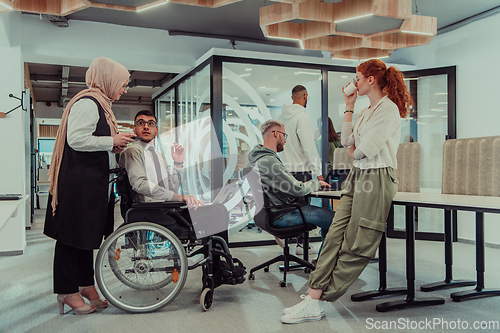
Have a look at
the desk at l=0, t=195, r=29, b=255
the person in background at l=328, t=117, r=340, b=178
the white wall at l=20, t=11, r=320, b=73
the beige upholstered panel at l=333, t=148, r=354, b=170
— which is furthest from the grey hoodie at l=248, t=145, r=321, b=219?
A: the white wall at l=20, t=11, r=320, b=73

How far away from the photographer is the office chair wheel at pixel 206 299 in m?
2.48

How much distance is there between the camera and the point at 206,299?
2.54 meters

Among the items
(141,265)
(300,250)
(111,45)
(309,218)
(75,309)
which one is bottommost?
(300,250)

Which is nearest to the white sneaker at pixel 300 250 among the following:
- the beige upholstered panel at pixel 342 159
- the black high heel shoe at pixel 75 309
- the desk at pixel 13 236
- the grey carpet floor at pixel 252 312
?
the grey carpet floor at pixel 252 312

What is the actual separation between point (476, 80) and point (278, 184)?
3.57 metres

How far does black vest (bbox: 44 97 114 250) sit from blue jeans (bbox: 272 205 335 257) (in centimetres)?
127

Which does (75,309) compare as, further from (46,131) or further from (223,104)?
(46,131)

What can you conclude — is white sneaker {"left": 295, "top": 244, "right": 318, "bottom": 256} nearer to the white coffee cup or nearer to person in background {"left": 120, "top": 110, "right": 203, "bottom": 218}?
person in background {"left": 120, "top": 110, "right": 203, "bottom": 218}

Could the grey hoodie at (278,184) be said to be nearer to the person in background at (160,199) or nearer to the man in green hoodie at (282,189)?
the man in green hoodie at (282,189)

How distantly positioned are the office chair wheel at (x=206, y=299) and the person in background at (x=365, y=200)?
509 mm

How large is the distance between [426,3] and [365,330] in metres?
4.05

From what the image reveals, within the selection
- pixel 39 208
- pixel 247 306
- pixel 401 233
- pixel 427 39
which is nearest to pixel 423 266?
pixel 401 233

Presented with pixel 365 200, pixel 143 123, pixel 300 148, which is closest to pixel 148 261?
pixel 143 123

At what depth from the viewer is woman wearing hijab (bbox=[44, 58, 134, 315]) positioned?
2332 mm
